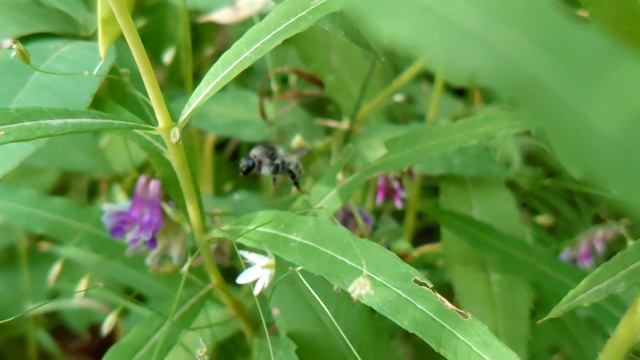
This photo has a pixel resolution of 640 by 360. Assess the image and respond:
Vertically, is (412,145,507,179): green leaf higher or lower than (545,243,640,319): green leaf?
lower

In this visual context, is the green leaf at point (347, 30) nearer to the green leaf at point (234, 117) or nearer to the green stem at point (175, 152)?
the green stem at point (175, 152)

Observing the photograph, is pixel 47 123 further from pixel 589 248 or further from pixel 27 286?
pixel 589 248

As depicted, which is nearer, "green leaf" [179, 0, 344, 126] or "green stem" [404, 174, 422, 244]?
"green leaf" [179, 0, 344, 126]

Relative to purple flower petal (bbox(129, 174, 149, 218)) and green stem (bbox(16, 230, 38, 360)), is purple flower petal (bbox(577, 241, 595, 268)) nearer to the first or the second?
purple flower petal (bbox(129, 174, 149, 218))

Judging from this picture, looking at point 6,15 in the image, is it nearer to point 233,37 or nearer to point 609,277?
point 233,37

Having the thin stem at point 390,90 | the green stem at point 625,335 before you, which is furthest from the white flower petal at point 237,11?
the green stem at point 625,335

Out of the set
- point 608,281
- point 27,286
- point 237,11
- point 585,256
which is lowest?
point 27,286

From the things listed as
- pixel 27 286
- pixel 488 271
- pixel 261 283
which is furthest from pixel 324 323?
pixel 27 286

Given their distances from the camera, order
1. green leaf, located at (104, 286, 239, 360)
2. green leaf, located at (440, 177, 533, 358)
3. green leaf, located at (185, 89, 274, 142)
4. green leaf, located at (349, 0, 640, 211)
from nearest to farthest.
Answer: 1. green leaf, located at (349, 0, 640, 211)
2. green leaf, located at (104, 286, 239, 360)
3. green leaf, located at (440, 177, 533, 358)
4. green leaf, located at (185, 89, 274, 142)

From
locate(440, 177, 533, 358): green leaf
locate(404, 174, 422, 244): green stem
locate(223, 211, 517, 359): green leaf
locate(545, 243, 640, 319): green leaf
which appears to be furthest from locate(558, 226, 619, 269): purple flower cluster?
locate(223, 211, 517, 359): green leaf
